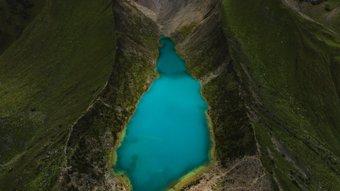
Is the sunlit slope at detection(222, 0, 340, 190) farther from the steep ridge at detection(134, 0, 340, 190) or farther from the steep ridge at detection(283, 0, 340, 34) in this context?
the steep ridge at detection(283, 0, 340, 34)

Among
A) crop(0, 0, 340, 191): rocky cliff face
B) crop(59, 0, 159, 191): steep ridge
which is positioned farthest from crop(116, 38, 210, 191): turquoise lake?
crop(0, 0, 340, 191): rocky cliff face

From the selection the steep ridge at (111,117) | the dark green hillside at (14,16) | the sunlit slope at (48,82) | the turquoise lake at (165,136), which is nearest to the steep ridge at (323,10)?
the steep ridge at (111,117)

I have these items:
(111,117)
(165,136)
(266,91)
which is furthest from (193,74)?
(111,117)

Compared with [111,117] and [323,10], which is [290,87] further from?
[323,10]

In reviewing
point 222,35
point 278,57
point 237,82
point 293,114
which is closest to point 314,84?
point 278,57

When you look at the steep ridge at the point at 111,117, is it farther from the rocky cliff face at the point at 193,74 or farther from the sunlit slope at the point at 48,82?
the sunlit slope at the point at 48,82
